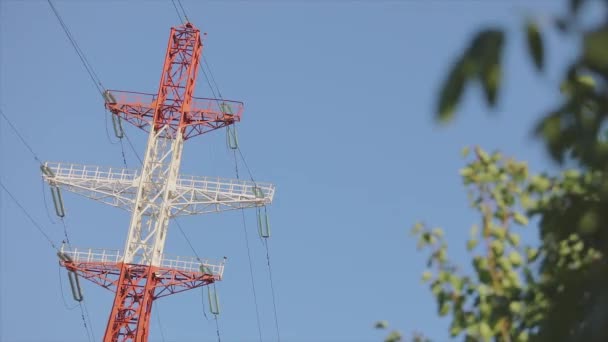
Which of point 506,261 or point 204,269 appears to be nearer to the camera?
point 506,261

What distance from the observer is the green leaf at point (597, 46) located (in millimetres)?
5465

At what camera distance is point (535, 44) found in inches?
242

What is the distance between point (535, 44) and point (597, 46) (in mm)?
716

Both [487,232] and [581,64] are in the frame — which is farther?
[487,232]

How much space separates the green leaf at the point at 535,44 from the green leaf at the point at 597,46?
0.52 m

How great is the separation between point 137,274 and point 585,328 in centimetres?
3242

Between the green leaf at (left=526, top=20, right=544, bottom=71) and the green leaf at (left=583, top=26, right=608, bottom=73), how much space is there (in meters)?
0.52

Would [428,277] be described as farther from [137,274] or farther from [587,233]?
[137,274]

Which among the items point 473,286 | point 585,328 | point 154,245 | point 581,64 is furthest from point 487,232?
point 154,245

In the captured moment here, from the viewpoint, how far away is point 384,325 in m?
11.3

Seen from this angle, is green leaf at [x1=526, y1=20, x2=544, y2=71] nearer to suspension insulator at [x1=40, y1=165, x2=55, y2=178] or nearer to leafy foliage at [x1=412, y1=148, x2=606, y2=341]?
leafy foliage at [x1=412, y1=148, x2=606, y2=341]

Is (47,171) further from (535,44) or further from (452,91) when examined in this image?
(452,91)

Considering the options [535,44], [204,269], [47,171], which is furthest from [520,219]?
[47,171]

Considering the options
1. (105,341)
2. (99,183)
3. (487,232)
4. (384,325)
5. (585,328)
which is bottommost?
(585,328)
